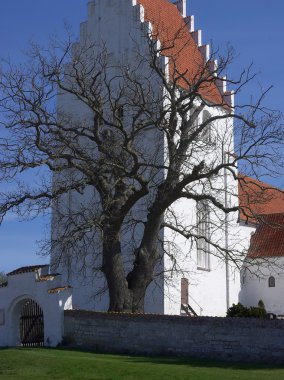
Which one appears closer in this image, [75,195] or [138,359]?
[138,359]

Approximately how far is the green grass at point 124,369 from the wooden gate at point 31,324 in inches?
190

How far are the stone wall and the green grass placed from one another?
2.32ft

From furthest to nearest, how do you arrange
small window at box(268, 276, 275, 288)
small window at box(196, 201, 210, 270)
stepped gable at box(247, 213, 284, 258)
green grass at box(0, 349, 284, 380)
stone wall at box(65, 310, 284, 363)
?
stepped gable at box(247, 213, 284, 258)
small window at box(268, 276, 275, 288)
small window at box(196, 201, 210, 270)
stone wall at box(65, 310, 284, 363)
green grass at box(0, 349, 284, 380)

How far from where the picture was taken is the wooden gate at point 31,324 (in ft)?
73.7

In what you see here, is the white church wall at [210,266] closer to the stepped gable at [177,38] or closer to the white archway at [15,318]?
the stepped gable at [177,38]

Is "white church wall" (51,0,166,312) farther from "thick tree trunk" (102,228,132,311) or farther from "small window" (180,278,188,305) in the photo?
"thick tree trunk" (102,228,132,311)

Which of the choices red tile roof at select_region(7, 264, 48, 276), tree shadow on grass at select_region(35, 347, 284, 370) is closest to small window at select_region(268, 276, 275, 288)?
red tile roof at select_region(7, 264, 48, 276)

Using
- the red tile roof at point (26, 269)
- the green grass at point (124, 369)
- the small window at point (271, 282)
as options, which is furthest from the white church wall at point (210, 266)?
the green grass at point (124, 369)

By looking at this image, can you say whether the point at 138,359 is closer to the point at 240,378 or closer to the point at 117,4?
the point at 240,378

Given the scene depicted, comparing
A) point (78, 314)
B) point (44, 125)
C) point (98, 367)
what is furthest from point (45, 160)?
point (98, 367)

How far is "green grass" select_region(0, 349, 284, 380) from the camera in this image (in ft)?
46.6

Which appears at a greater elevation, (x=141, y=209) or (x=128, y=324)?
(x=141, y=209)

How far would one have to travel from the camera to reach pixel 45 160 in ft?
70.3

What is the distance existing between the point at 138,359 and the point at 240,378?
13.9 ft
